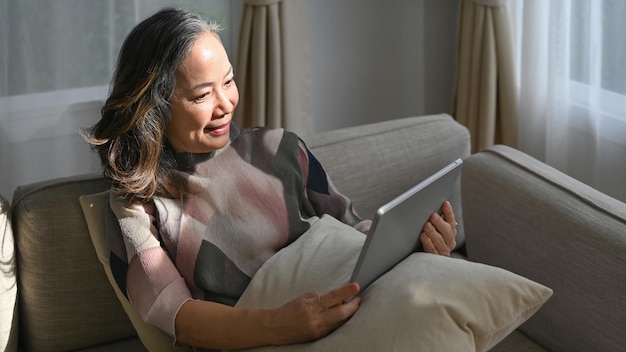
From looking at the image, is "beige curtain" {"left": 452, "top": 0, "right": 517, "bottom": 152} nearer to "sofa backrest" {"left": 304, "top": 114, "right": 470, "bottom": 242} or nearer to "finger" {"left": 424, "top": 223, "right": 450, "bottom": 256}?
"sofa backrest" {"left": 304, "top": 114, "right": 470, "bottom": 242}

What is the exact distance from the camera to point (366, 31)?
9.77 feet

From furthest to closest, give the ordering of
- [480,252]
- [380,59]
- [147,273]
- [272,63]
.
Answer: [380,59]
[272,63]
[480,252]
[147,273]

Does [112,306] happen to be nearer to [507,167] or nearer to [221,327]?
[221,327]

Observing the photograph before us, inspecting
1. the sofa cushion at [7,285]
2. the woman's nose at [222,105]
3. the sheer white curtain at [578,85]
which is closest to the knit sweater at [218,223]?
the woman's nose at [222,105]

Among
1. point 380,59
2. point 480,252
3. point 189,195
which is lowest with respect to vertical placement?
point 480,252

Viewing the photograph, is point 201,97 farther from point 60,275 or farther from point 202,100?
point 60,275

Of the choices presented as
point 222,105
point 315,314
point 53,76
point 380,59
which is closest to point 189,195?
point 222,105

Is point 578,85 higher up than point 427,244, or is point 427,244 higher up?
point 578,85

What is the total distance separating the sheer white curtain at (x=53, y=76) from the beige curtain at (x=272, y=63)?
0.65 feet

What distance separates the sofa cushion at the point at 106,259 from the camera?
1752 mm

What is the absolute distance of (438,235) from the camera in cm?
167

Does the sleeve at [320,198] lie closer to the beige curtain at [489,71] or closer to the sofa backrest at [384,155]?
the sofa backrest at [384,155]

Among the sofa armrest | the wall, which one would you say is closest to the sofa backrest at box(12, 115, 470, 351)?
the sofa armrest

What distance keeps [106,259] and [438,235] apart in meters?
0.60
